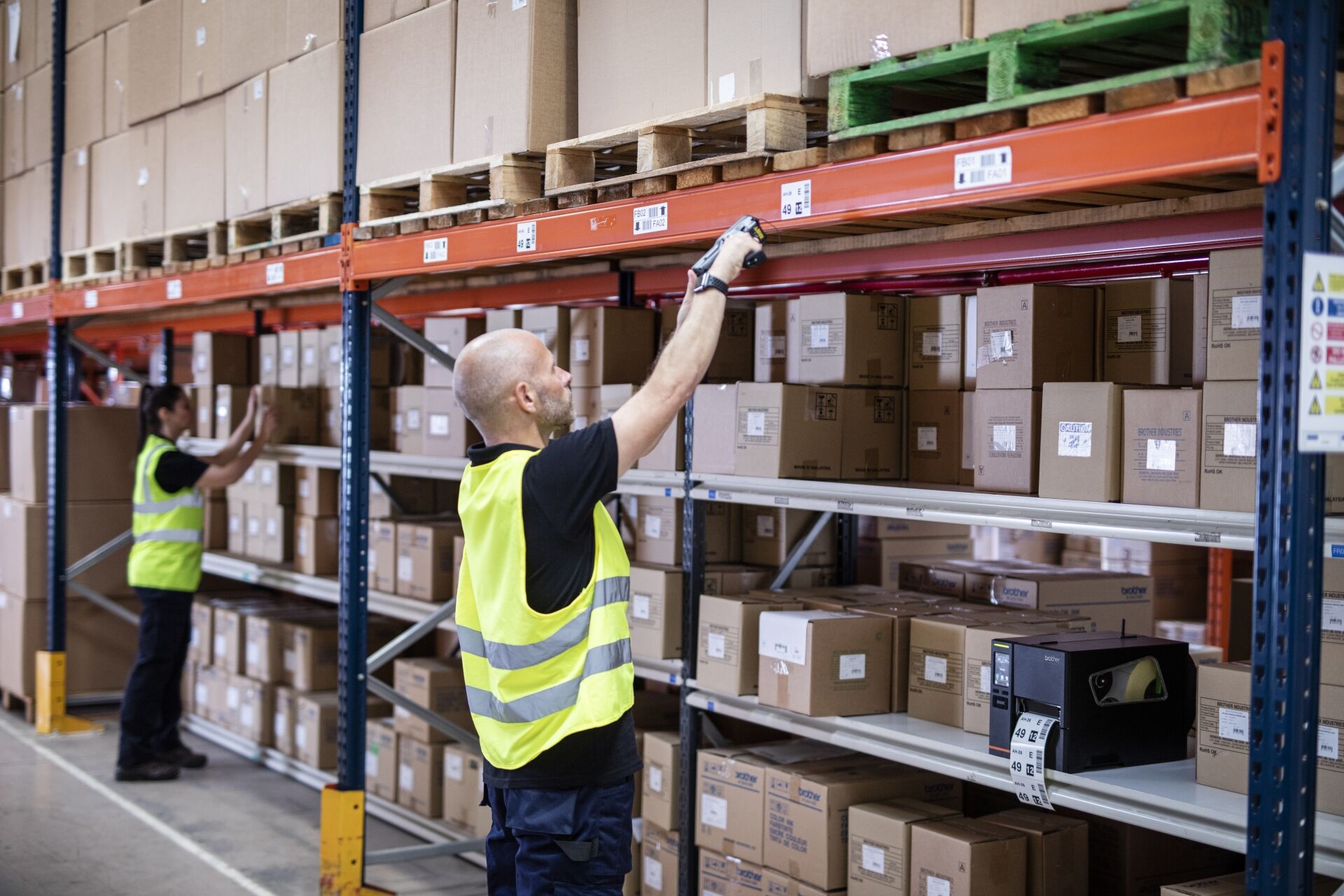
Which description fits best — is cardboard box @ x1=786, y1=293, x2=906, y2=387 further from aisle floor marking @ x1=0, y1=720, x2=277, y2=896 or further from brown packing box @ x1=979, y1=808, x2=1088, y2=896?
aisle floor marking @ x1=0, y1=720, x2=277, y2=896

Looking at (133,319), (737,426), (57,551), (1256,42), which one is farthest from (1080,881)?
(133,319)

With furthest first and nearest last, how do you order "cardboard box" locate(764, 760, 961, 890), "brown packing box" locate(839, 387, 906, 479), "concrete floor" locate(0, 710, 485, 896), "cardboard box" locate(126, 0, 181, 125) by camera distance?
"cardboard box" locate(126, 0, 181, 125) < "concrete floor" locate(0, 710, 485, 896) < "brown packing box" locate(839, 387, 906, 479) < "cardboard box" locate(764, 760, 961, 890)

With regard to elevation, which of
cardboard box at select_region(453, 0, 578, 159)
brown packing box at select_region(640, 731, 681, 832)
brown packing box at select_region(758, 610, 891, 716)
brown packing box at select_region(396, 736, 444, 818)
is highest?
cardboard box at select_region(453, 0, 578, 159)

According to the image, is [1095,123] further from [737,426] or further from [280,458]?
[280,458]

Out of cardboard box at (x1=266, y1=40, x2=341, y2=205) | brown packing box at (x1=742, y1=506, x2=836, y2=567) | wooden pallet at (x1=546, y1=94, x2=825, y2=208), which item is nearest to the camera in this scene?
wooden pallet at (x1=546, y1=94, x2=825, y2=208)

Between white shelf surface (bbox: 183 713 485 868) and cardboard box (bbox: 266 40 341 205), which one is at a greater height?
cardboard box (bbox: 266 40 341 205)

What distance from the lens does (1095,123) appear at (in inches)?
111

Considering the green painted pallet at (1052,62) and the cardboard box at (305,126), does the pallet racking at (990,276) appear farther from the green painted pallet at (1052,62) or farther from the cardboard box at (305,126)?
the cardboard box at (305,126)

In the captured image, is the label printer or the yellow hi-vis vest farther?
the yellow hi-vis vest

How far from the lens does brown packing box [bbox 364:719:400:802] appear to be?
6.59 metres

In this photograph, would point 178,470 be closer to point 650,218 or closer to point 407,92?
point 407,92

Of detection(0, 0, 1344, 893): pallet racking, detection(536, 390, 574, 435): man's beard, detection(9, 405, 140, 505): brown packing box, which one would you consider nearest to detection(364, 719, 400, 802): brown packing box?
detection(0, 0, 1344, 893): pallet racking

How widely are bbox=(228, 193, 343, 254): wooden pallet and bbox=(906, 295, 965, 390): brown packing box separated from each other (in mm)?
2592

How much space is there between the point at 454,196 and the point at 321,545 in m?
2.86
